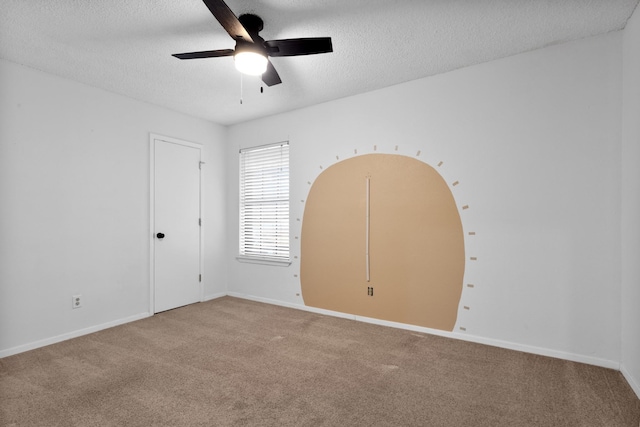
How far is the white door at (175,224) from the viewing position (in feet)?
13.5

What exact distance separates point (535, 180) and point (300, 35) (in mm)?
2385

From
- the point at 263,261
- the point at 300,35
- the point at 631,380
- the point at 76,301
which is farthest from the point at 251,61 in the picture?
the point at 631,380

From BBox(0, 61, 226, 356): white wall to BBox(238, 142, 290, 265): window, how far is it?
1.28 meters

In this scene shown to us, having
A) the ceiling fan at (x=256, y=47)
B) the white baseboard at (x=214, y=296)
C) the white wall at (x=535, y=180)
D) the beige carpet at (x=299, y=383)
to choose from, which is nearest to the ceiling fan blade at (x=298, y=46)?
the ceiling fan at (x=256, y=47)

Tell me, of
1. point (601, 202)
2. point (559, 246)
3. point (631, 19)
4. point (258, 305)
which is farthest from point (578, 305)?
point (258, 305)

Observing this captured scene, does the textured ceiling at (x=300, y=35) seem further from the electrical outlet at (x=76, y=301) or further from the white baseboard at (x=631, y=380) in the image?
the white baseboard at (x=631, y=380)

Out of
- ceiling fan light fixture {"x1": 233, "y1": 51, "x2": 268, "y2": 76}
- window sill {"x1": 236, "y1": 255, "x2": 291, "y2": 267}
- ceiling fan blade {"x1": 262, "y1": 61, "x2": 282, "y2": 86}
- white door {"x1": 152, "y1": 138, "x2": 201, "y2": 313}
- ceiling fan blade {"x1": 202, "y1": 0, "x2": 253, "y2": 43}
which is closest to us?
ceiling fan blade {"x1": 202, "y1": 0, "x2": 253, "y2": 43}

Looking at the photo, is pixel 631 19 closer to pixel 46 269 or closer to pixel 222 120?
pixel 222 120

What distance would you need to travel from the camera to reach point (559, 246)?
273 cm

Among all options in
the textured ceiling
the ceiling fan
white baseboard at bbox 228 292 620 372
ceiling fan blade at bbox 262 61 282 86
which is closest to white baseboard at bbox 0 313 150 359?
white baseboard at bbox 228 292 620 372

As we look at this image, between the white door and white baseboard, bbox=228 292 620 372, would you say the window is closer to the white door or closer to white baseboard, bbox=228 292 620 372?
the white door

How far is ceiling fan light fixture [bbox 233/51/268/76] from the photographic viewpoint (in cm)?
228

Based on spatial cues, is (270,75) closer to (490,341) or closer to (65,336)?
(490,341)

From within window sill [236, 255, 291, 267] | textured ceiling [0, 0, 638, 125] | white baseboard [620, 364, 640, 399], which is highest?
textured ceiling [0, 0, 638, 125]
